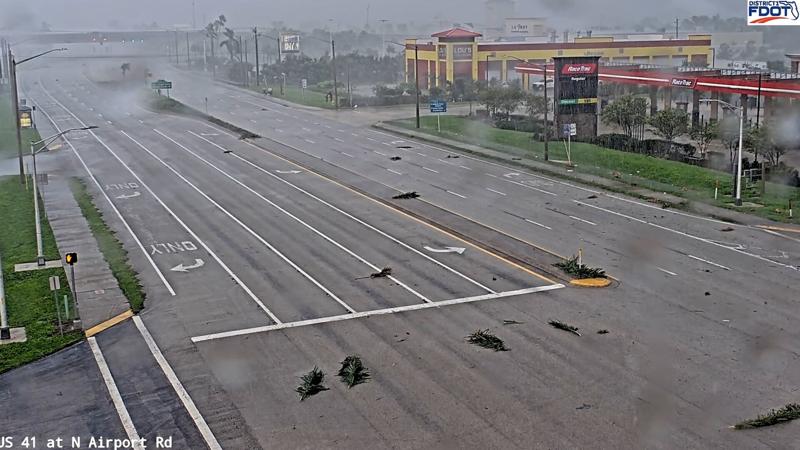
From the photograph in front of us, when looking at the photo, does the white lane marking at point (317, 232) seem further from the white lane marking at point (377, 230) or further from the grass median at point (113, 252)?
the grass median at point (113, 252)

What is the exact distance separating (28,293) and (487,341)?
1492 cm

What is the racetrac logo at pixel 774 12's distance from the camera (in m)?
59.4

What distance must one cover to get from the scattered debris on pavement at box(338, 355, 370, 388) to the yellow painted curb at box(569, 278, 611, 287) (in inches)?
366

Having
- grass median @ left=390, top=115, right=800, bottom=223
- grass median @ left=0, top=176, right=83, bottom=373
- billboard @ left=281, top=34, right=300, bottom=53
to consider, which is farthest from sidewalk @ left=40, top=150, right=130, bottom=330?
billboard @ left=281, top=34, right=300, bottom=53

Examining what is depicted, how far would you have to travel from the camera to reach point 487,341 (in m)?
22.7

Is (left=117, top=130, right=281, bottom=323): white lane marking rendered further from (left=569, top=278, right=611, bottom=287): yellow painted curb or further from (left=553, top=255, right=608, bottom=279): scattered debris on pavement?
(left=553, top=255, right=608, bottom=279): scattered debris on pavement

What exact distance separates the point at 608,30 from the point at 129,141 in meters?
130

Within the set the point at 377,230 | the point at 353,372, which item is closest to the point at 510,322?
the point at 353,372

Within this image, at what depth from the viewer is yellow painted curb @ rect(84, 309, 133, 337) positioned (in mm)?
24766

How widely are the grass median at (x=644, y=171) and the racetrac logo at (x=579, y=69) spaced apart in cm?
539

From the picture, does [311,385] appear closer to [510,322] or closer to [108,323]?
[510,322]

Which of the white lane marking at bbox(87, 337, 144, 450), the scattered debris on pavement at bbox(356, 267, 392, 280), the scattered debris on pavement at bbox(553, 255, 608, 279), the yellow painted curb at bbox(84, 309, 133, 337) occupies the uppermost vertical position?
the scattered debris on pavement at bbox(553, 255, 608, 279)

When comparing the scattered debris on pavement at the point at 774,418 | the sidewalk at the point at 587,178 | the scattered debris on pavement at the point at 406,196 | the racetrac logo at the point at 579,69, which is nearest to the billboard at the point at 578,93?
the racetrac logo at the point at 579,69

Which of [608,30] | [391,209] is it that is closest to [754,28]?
[608,30]
